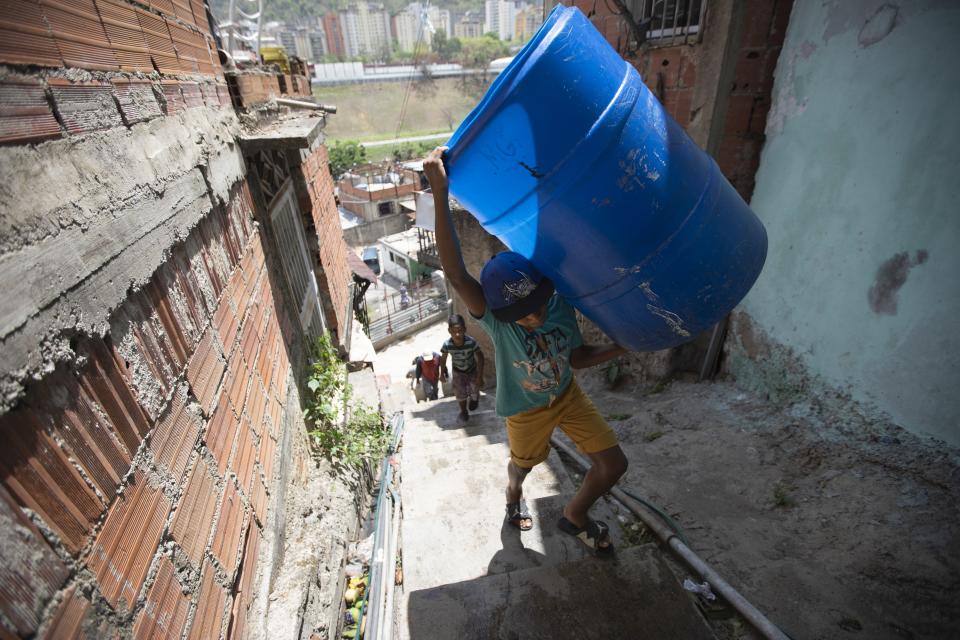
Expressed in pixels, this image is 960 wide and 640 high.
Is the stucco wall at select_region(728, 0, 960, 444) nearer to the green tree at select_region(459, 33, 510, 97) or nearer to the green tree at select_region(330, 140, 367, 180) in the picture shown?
the green tree at select_region(330, 140, 367, 180)

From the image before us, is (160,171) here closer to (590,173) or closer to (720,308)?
(590,173)

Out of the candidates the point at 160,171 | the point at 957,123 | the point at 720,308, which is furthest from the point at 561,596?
the point at 957,123

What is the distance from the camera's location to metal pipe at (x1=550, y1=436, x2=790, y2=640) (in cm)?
178

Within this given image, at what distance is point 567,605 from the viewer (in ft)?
6.29

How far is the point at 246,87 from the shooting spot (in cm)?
318

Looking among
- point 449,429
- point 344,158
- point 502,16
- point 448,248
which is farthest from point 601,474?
point 502,16

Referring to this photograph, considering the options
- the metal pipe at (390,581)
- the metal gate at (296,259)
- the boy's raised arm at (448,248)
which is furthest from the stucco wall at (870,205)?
the metal gate at (296,259)

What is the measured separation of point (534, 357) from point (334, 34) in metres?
108

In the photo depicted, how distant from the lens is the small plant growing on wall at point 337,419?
332 centimetres

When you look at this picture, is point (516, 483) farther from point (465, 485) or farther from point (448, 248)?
point (448, 248)

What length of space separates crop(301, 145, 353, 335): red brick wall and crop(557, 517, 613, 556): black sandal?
331cm

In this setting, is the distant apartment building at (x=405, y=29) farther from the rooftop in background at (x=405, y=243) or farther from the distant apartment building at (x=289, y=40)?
the rooftop in background at (x=405, y=243)

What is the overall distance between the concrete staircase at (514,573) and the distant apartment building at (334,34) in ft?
332

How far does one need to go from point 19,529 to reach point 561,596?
1.87 meters
